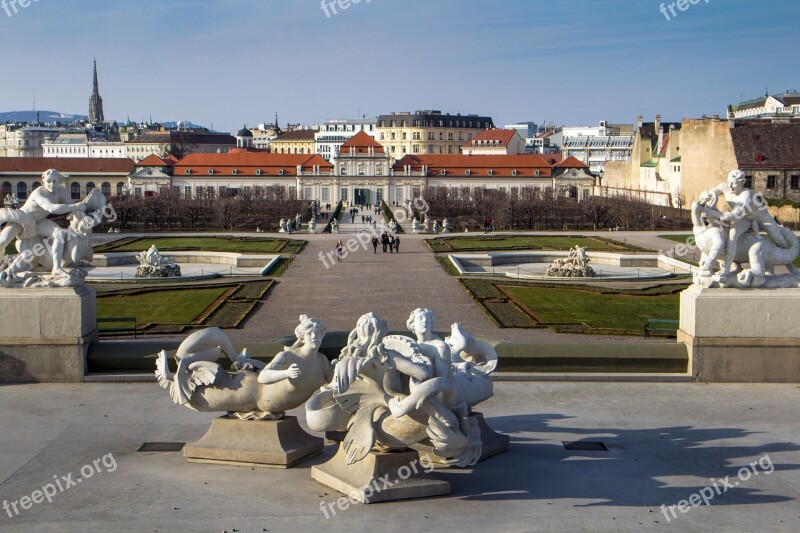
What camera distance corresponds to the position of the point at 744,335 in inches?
559

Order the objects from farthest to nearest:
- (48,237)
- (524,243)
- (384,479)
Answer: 1. (524,243)
2. (48,237)
3. (384,479)

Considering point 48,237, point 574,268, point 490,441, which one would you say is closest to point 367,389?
point 490,441

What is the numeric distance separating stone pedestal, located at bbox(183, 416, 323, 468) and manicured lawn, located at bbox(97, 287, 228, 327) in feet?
50.2

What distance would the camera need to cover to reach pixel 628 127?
185 metres

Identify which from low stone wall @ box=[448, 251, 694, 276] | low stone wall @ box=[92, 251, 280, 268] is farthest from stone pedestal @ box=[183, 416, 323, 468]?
low stone wall @ box=[92, 251, 280, 268]

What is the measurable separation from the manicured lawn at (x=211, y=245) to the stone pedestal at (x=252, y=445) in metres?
36.6

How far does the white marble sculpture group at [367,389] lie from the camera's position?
9.47 meters

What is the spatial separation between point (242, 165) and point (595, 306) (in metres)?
85.1

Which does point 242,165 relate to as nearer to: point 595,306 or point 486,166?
point 486,166

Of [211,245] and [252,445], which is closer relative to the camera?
[252,445]

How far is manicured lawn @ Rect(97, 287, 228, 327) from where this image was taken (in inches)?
1068

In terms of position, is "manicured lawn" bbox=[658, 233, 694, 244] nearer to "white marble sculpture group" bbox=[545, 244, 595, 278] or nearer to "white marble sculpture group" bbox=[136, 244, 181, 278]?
"white marble sculpture group" bbox=[545, 244, 595, 278]

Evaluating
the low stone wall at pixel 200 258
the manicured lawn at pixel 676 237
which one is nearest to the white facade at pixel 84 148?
the manicured lawn at pixel 676 237

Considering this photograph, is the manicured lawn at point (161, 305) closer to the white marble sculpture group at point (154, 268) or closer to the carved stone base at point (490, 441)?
the white marble sculpture group at point (154, 268)
